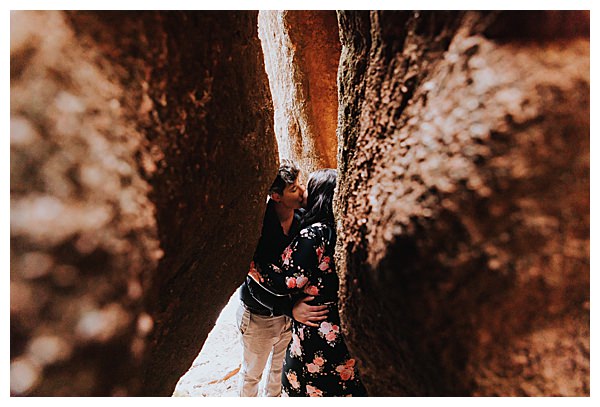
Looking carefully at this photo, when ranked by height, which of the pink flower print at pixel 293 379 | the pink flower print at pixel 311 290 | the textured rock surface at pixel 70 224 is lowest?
the pink flower print at pixel 293 379

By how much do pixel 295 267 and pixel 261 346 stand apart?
24.8 inches

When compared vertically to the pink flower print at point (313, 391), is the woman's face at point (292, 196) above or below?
above

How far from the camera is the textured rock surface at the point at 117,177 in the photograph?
0.56 m

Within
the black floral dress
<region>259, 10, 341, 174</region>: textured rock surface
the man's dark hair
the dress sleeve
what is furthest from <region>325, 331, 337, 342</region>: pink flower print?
<region>259, 10, 341, 174</region>: textured rock surface

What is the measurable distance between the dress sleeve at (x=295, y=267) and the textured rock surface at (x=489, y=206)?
63cm

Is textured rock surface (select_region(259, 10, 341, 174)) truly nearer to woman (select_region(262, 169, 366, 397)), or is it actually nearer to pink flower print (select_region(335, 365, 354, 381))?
woman (select_region(262, 169, 366, 397))

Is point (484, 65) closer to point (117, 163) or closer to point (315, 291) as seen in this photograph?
point (117, 163)

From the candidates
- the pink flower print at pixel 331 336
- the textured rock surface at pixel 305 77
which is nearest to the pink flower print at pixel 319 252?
the pink flower print at pixel 331 336

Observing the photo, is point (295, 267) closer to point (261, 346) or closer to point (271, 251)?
point (271, 251)

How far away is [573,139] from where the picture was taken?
0.61m

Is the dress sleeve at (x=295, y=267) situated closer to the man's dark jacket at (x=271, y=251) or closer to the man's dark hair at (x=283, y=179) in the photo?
the man's dark jacket at (x=271, y=251)

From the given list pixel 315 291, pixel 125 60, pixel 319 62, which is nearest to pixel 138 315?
pixel 125 60

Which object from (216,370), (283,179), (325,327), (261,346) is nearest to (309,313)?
(325,327)

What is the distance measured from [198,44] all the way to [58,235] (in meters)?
0.53
